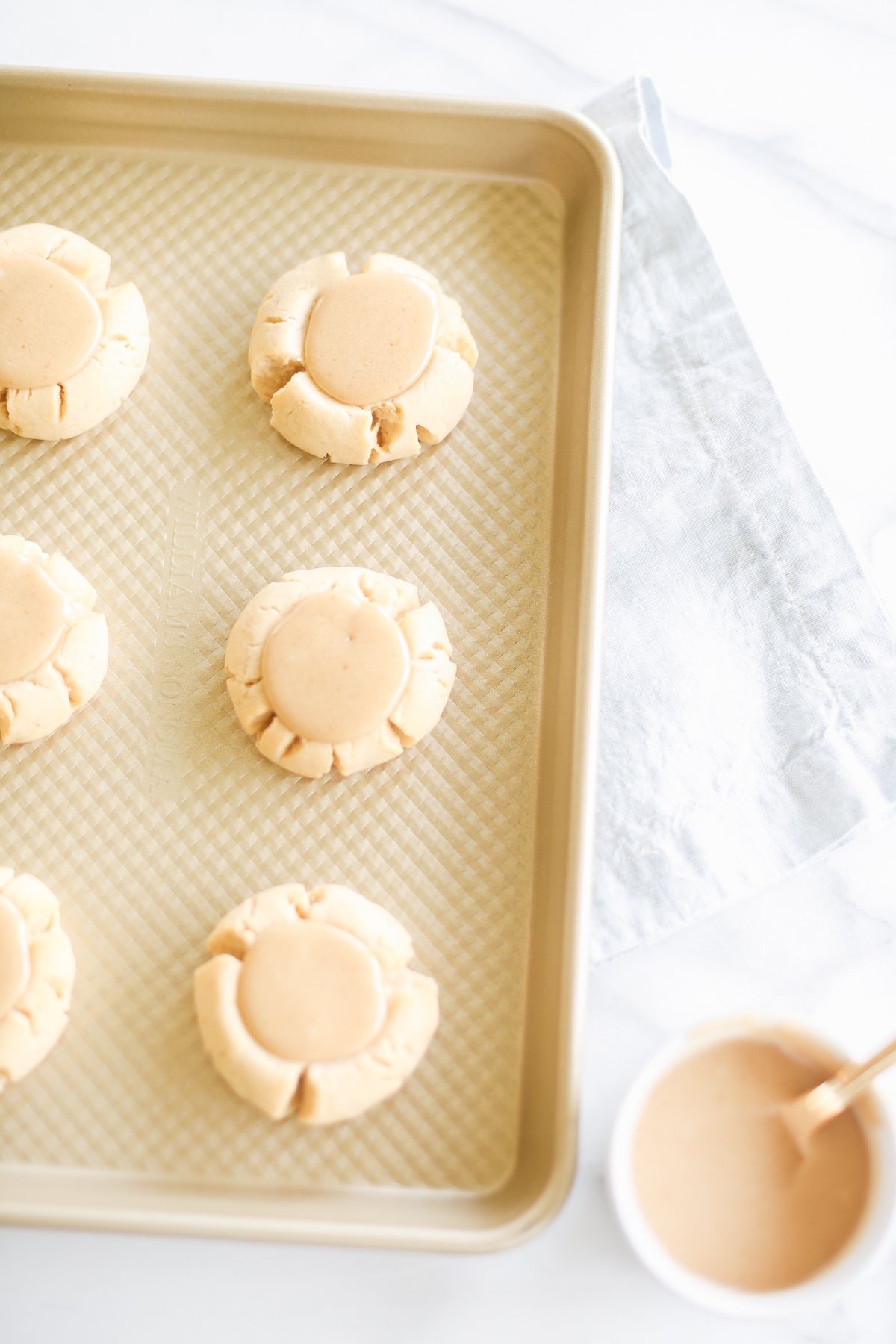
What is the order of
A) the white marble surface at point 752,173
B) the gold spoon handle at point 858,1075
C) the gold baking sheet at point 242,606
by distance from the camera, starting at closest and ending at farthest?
the gold spoon handle at point 858,1075, the gold baking sheet at point 242,606, the white marble surface at point 752,173

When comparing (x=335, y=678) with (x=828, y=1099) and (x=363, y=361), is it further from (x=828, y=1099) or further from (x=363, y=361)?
(x=828, y=1099)

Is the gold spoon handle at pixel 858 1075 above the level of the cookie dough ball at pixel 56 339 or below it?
below

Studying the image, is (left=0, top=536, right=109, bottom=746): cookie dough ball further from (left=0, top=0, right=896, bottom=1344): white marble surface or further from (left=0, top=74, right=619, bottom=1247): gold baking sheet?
(left=0, top=0, right=896, bottom=1344): white marble surface

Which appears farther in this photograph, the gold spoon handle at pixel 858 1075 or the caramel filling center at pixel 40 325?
the caramel filling center at pixel 40 325

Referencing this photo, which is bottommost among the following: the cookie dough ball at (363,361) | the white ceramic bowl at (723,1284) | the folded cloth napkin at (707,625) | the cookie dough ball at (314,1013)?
the white ceramic bowl at (723,1284)

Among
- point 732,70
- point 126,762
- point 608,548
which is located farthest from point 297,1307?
point 732,70

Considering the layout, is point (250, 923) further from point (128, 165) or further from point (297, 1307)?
point (128, 165)

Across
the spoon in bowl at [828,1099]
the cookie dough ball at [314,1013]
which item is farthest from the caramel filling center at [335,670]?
the spoon in bowl at [828,1099]

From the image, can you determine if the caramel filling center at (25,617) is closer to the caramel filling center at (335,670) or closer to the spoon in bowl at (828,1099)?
the caramel filling center at (335,670)
